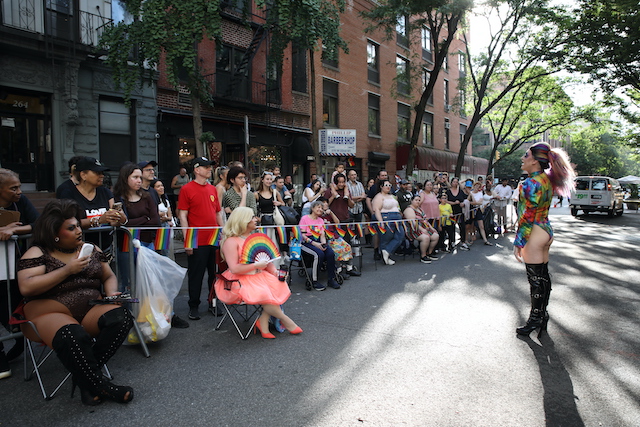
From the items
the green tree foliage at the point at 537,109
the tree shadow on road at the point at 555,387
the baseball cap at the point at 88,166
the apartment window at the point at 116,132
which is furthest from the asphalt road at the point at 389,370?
the green tree foliage at the point at 537,109

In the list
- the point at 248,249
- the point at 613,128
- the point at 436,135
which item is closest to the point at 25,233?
the point at 248,249

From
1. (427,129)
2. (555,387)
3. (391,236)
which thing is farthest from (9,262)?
(427,129)

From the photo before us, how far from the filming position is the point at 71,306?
3.47 m

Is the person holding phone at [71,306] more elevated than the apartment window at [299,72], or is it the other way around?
the apartment window at [299,72]

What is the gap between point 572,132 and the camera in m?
34.9

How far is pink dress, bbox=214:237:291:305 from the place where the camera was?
4632 millimetres

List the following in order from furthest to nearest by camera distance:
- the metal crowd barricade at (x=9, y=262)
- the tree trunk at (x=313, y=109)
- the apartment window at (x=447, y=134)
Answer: the apartment window at (x=447, y=134) → the tree trunk at (x=313, y=109) → the metal crowd barricade at (x=9, y=262)

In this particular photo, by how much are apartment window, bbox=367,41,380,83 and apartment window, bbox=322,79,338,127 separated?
3.74 meters

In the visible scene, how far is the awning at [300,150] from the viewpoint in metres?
20.5

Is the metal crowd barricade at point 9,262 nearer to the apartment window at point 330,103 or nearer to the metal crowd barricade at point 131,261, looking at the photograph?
the metal crowd barricade at point 131,261

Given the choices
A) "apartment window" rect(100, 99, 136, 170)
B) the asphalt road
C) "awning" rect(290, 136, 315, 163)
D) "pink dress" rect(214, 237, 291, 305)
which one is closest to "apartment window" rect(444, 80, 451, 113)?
"awning" rect(290, 136, 315, 163)

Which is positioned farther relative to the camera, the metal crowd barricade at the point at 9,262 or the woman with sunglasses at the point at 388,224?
Answer: the woman with sunglasses at the point at 388,224

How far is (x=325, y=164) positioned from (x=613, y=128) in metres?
22.6

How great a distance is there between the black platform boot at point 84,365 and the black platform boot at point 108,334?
0.12 meters
